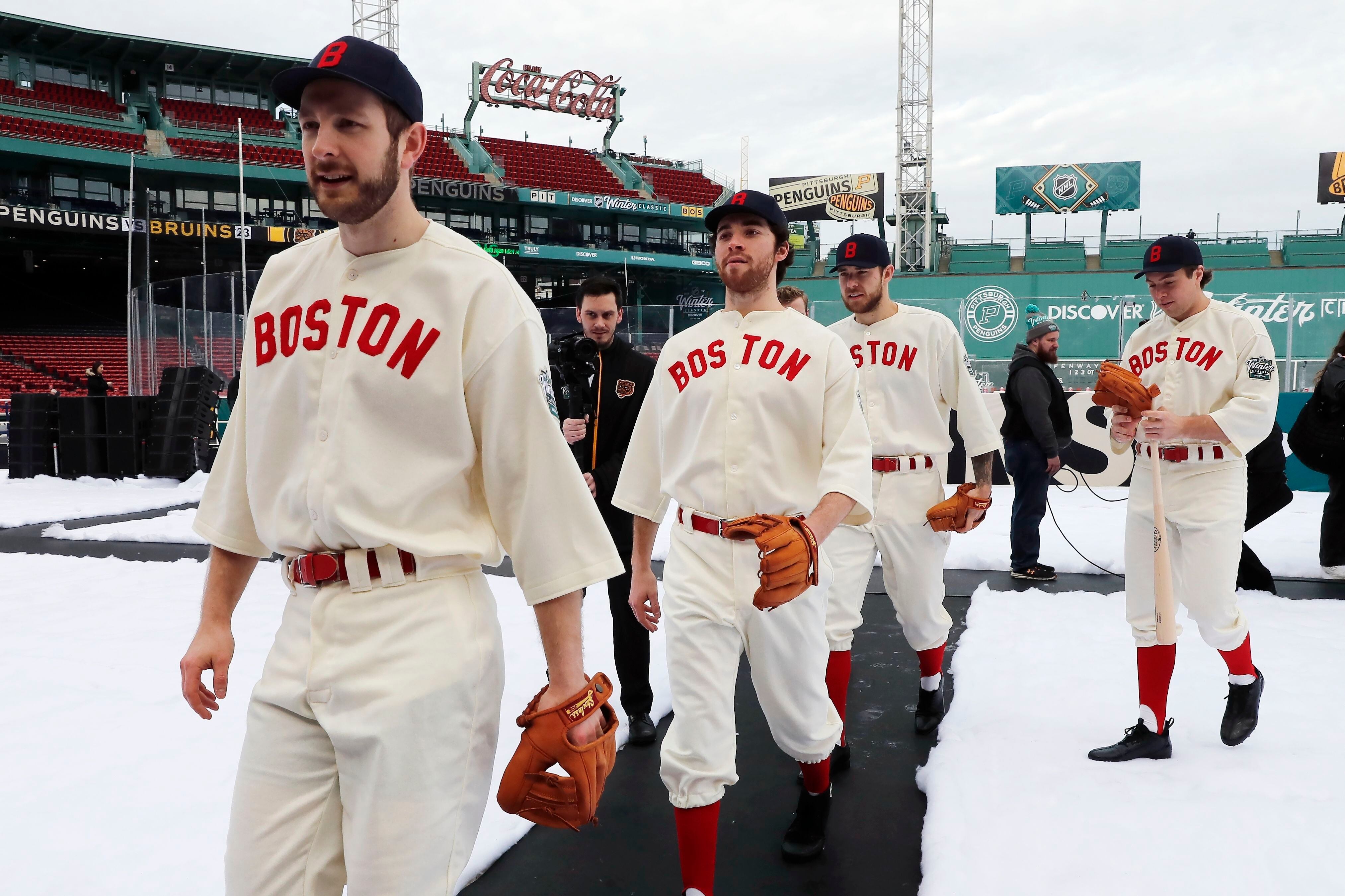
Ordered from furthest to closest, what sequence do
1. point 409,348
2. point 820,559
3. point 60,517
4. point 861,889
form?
1. point 60,517
2. point 820,559
3. point 861,889
4. point 409,348

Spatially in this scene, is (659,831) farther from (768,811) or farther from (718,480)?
(718,480)

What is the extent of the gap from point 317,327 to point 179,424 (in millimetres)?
13687

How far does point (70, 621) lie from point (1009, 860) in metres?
Result: 5.98

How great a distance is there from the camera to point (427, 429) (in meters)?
1.68

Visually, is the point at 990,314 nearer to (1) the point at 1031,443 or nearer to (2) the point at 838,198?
(1) the point at 1031,443

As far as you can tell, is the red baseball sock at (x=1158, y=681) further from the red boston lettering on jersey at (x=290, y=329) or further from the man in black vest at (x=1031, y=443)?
the red boston lettering on jersey at (x=290, y=329)

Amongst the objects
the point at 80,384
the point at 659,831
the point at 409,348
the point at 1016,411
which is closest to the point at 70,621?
the point at 659,831

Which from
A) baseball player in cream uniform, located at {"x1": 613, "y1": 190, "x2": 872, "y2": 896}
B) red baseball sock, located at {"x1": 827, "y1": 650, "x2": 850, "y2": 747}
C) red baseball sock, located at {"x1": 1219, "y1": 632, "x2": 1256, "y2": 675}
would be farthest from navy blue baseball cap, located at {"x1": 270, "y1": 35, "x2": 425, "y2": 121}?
red baseball sock, located at {"x1": 1219, "y1": 632, "x2": 1256, "y2": 675}

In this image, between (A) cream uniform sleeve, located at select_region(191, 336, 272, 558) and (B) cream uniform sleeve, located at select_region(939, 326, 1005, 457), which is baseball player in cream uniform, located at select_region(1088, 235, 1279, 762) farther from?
(A) cream uniform sleeve, located at select_region(191, 336, 272, 558)

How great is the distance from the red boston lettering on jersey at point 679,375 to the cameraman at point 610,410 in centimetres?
115

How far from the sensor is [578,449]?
454 cm

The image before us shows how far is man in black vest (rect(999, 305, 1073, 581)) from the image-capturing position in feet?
23.9

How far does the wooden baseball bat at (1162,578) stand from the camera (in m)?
3.68

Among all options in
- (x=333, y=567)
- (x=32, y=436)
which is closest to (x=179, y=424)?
(x=32, y=436)
